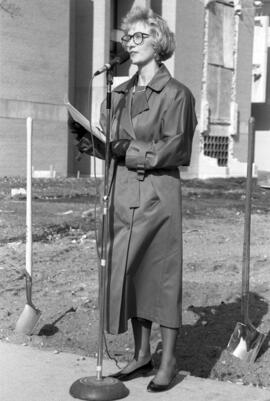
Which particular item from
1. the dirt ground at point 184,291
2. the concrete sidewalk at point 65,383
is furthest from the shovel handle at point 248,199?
the concrete sidewalk at point 65,383

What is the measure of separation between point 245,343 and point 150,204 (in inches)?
62.0

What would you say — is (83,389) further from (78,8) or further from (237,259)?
(78,8)

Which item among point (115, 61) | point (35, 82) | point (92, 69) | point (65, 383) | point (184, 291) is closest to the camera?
point (115, 61)

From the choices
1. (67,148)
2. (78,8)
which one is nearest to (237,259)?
(67,148)

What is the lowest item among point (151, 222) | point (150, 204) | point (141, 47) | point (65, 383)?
Result: point (65, 383)

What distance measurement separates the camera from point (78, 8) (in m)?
35.0

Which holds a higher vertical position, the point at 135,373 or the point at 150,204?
the point at 150,204

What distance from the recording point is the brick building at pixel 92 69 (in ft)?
97.8

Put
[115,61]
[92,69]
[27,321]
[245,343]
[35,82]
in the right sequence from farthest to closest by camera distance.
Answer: [92,69] < [35,82] < [27,321] < [245,343] < [115,61]

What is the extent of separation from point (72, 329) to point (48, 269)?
2486mm

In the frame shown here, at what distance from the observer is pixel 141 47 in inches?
169

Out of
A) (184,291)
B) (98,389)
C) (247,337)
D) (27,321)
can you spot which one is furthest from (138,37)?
(184,291)

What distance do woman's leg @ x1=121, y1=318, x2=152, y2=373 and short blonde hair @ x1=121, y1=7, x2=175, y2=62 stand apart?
1.65 metres

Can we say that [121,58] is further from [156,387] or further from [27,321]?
[27,321]
